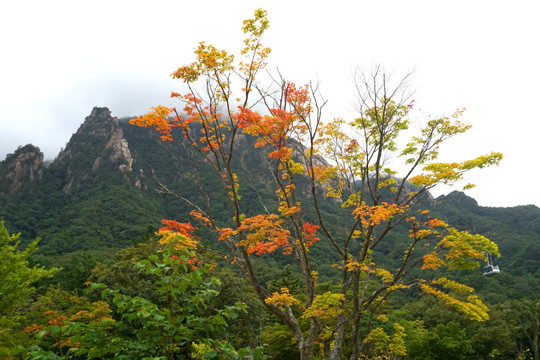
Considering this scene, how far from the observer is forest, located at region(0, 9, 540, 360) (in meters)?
2.17

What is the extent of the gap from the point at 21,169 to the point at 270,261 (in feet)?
199

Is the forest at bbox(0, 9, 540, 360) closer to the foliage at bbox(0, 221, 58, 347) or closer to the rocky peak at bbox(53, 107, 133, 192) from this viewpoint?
the foliage at bbox(0, 221, 58, 347)

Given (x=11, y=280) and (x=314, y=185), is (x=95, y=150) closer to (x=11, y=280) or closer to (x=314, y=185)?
(x=11, y=280)

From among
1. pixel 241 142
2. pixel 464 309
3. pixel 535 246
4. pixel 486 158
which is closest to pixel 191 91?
pixel 486 158

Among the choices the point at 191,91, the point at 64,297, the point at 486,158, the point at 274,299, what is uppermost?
the point at 191,91

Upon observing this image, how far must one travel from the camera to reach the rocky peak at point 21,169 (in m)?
68.9

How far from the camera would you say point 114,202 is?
56062mm

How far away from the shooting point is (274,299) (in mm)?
6758

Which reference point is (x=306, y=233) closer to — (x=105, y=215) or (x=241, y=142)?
(x=105, y=215)

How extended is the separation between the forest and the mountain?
47 centimetres

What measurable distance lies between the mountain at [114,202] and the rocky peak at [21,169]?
0.56 feet

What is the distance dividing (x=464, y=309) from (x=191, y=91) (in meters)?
6.96

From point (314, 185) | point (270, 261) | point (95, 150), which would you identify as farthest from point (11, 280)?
point (95, 150)

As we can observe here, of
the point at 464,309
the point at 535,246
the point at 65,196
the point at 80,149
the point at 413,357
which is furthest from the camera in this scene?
the point at 80,149
